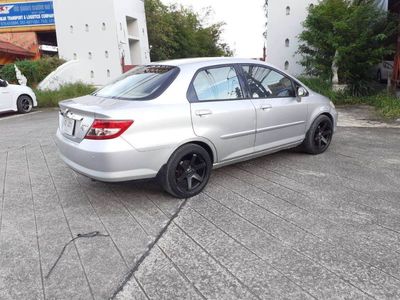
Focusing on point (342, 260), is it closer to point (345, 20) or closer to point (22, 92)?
point (345, 20)

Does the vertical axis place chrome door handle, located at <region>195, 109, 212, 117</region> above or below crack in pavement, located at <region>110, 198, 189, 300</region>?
above

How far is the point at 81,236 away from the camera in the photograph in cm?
319

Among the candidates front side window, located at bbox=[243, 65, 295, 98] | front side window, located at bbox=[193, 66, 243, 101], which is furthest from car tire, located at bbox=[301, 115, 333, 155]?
front side window, located at bbox=[193, 66, 243, 101]

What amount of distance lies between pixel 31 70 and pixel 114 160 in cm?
1657

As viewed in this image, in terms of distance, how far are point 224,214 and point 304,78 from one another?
1068 cm

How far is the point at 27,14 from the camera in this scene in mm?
25094

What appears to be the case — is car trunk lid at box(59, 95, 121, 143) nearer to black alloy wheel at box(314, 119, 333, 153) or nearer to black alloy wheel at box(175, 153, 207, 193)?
black alloy wheel at box(175, 153, 207, 193)

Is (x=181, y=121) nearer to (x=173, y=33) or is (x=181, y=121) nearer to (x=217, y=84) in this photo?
(x=217, y=84)

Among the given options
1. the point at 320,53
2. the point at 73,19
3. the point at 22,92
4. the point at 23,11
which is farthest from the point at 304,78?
the point at 23,11

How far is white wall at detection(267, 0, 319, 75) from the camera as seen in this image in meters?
13.6

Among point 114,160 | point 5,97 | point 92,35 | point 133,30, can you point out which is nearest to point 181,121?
point 114,160

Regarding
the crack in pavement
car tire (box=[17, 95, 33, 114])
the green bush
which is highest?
the green bush

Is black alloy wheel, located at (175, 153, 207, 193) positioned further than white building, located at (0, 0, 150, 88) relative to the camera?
No

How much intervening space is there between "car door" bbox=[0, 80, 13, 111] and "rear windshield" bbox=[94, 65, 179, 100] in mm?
8378
